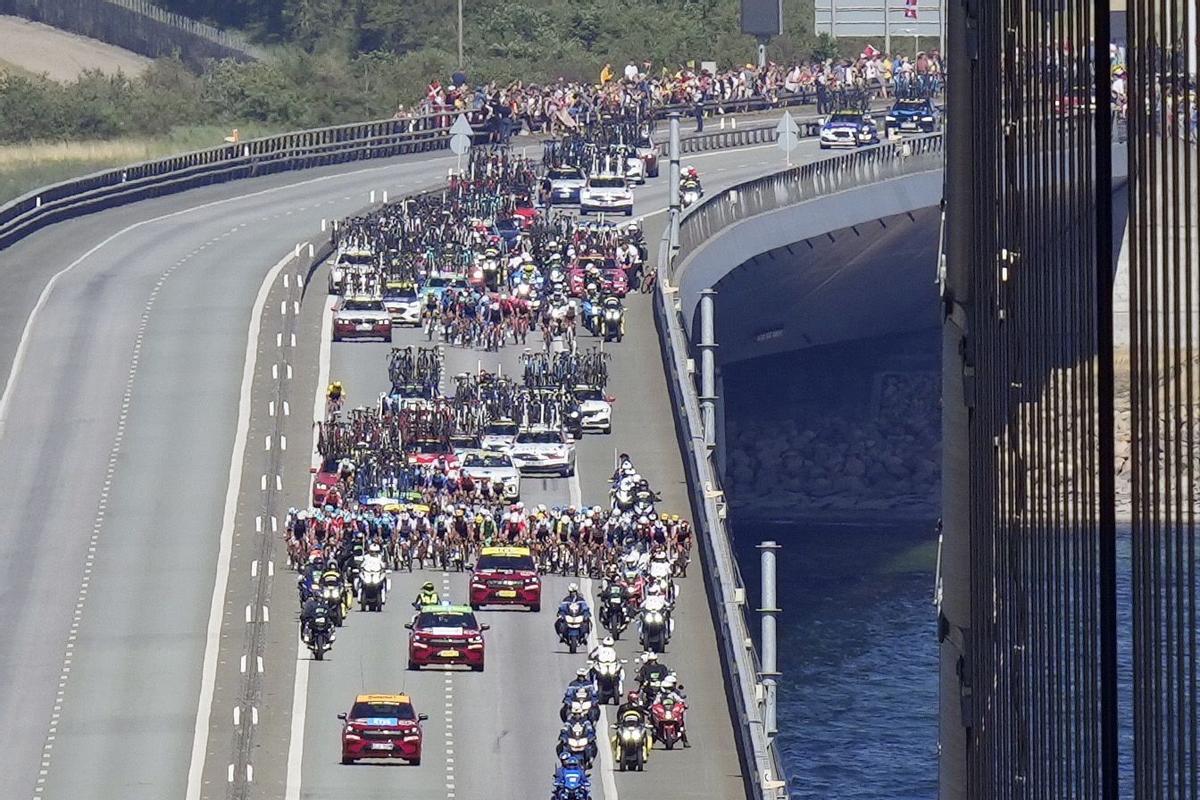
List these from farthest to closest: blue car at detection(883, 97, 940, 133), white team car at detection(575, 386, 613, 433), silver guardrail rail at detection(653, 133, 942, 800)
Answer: blue car at detection(883, 97, 940, 133) < white team car at detection(575, 386, 613, 433) < silver guardrail rail at detection(653, 133, 942, 800)

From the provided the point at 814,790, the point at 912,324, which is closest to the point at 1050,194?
the point at 814,790

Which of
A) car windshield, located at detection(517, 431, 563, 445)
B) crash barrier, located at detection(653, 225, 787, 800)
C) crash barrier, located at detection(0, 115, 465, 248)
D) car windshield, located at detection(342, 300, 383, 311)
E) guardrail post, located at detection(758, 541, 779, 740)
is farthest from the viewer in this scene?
crash barrier, located at detection(0, 115, 465, 248)

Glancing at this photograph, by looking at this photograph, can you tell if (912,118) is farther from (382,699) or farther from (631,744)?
(382,699)

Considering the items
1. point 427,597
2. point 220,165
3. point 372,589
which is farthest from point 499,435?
point 220,165

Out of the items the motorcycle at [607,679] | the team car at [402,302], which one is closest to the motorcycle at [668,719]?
the motorcycle at [607,679]

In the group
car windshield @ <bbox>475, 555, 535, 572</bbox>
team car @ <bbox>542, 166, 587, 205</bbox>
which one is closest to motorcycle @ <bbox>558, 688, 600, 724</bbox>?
car windshield @ <bbox>475, 555, 535, 572</bbox>

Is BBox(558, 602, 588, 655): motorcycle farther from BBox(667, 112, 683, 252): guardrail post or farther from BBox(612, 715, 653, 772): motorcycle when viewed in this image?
BBox(667, 112, 683, 252): guardrail post

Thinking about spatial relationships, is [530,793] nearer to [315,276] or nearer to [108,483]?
[108,483]
